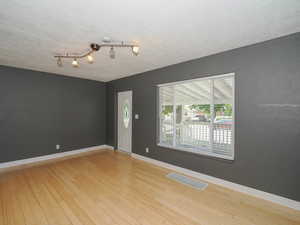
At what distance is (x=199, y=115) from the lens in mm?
3082

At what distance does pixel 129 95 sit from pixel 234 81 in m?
3.00

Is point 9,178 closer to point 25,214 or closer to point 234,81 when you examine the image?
point 25,214

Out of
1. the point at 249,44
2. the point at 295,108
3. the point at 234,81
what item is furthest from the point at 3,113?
the point at 295,108

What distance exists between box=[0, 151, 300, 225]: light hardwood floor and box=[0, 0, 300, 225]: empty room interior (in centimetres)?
2

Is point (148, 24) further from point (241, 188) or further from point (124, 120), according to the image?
point (124, 120)

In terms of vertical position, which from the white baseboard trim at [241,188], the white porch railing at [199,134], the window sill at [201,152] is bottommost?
the white baseboard trim at [241,188]

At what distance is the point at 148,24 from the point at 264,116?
7.34 ft

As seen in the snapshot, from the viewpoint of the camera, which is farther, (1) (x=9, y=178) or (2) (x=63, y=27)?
(1) (x=9, y=178)

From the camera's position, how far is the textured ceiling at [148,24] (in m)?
1.45

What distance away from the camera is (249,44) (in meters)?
2.29

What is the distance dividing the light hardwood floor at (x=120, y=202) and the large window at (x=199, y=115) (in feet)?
2.62

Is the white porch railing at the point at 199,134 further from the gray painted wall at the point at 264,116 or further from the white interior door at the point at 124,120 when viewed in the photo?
the white interior door at the point at 124,120

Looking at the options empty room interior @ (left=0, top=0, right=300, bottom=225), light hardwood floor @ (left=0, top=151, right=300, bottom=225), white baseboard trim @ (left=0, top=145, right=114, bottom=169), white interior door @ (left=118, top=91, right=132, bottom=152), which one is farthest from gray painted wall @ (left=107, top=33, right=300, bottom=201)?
white baseboard trim @ (left=0, top=145, right=114, bottom=169)

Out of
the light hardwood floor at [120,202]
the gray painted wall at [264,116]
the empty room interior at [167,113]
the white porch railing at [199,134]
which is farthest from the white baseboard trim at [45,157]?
the gray painted wall at [264,116]
